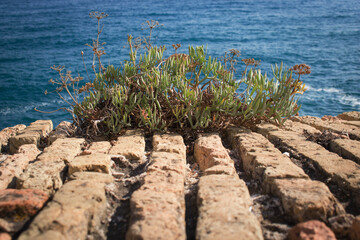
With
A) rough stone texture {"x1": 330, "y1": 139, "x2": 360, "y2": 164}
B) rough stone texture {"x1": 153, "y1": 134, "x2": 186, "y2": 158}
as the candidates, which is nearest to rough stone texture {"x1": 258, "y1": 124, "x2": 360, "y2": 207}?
rough stone texture {"x1": 330, "y1": 139, "x2": 360, "y2": 164}

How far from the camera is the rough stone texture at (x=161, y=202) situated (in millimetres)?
2092

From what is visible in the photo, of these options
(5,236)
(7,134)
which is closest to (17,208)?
(5,236)

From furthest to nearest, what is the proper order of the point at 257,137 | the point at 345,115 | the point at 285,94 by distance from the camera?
the point at 345,115
the point at 285,94
the point at 257,137

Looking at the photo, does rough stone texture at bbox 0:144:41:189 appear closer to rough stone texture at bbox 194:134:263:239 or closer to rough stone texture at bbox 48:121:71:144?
rough stone texture at bbox 48:121:71:144

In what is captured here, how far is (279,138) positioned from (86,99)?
7.97ft

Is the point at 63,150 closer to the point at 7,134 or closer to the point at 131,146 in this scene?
the point at 131,146

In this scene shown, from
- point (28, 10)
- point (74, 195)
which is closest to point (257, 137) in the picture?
point (74, 195)

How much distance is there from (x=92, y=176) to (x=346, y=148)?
2.56 metres

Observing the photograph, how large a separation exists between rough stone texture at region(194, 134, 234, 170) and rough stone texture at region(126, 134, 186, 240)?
0.26 meters

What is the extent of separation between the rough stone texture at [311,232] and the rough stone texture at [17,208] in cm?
175

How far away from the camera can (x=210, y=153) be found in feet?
11.2

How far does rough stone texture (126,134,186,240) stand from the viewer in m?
2.09

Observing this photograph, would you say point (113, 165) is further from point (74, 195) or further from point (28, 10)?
point (28, 10)

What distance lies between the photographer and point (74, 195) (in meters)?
2.44
